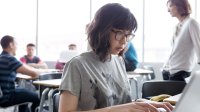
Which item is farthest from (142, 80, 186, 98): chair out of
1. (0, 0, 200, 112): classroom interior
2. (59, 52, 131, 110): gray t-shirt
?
(0, 0, 200, 112): classroom interior

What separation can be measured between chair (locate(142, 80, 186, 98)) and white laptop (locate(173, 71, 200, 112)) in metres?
1.64

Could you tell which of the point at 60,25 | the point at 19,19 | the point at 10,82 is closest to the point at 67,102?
the point at 10,82

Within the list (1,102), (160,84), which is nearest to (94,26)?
(160,84)

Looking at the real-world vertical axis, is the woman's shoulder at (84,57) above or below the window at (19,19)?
below

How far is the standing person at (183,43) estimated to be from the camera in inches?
105

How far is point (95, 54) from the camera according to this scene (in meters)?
1.47

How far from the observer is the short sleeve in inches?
50.9

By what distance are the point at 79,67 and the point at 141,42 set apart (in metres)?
5.16

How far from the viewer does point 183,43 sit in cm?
274

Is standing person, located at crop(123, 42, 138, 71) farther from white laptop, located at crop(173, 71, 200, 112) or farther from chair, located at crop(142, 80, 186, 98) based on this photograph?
white laptop, located at crop(173, 71, 200, 112)

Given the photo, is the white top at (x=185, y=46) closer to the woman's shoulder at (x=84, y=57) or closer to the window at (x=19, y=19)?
the woman's shoulder at (x=84, y=57)

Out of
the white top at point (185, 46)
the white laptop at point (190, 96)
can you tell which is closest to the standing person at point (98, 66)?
the white laptop at point (190, 96)

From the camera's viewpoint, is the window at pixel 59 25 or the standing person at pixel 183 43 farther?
the window at pixel 59 25

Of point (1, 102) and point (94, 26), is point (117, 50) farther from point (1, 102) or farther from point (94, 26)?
point (1, 102)
